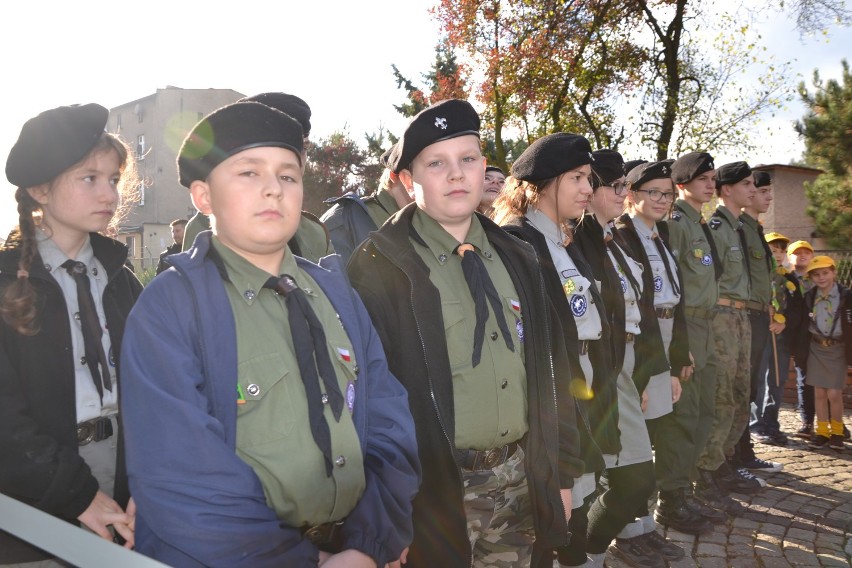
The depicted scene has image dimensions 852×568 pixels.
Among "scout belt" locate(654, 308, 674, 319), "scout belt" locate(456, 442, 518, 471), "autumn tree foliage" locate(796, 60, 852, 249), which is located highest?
"autumn tree foliage" locate(796, 60, 852, 249)

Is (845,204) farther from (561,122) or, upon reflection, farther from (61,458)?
(61,458)

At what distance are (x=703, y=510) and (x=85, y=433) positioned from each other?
433 centimetres

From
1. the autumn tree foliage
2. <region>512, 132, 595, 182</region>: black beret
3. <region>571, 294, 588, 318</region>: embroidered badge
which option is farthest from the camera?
the autumn tree foliage

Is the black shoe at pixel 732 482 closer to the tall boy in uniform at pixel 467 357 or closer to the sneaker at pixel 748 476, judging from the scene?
the sneaker at pixel 748 476

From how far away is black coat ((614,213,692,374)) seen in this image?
4.64m

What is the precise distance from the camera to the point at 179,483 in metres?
1.62

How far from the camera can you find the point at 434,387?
2420 millimetres

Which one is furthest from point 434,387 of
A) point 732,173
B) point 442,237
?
point 732,173

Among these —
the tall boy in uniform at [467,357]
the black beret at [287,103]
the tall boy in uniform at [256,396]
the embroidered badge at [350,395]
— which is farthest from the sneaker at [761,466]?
the embroidered badge at [350,395]

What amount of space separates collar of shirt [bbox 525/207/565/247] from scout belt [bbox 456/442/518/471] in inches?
50.5

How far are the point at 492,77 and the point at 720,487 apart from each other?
37.3 feet

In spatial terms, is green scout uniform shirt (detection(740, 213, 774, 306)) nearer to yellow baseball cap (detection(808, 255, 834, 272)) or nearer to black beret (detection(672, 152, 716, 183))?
black beret (detection(672, 152, 716, 183))

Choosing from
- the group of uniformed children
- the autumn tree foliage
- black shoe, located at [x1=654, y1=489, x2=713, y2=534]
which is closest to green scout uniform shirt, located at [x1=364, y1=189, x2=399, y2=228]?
the group of uniformed children

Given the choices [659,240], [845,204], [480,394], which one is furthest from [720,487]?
[845,204]
